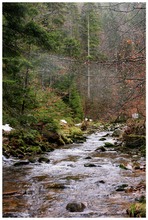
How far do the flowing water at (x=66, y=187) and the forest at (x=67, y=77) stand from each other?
35 cm

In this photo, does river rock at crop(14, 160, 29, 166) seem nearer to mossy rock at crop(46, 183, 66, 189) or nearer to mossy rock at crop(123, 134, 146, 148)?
mossy rock at crop(46, 183, 66, 189)

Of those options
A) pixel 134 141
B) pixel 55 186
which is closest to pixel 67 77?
pixel 134 141

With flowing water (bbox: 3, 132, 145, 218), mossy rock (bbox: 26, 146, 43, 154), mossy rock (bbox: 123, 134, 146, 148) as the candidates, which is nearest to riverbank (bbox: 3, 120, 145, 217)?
flowing water (bbox: 3, 132, 145, 218)

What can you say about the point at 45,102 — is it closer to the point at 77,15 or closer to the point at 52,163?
the point at 52,163

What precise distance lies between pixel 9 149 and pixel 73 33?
54.3ft

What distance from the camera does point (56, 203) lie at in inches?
189

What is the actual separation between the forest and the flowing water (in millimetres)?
346

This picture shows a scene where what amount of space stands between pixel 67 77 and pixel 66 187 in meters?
14.1

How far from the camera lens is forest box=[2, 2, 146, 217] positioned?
15.7ft

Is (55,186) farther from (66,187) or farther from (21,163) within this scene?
(21,163)

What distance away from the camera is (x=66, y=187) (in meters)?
5.73

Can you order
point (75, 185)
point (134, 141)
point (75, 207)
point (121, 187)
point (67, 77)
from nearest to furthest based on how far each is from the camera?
point (75, 207), point (121, 187), point (75, 185), point (134, 141), point (67, 77)

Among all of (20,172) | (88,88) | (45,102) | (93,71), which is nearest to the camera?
(20,172)

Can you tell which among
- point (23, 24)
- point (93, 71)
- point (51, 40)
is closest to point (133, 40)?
point (51, 40)
